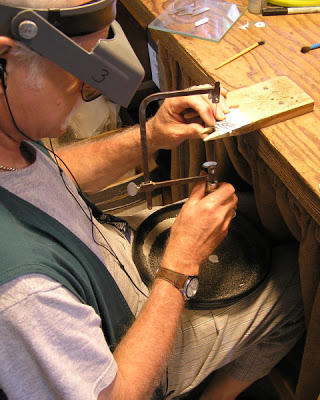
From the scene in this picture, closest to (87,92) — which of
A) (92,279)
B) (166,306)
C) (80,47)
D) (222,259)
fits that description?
(80,47)

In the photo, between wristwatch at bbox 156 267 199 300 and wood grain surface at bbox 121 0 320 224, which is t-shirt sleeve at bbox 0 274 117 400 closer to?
wristwatch at bbox 156 267 199 300

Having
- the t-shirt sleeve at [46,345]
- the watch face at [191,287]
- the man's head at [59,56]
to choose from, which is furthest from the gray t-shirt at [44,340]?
the watch face at [191,287]

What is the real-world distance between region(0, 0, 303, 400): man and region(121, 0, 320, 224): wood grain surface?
0.46 ft

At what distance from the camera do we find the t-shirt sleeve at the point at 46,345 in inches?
25.5

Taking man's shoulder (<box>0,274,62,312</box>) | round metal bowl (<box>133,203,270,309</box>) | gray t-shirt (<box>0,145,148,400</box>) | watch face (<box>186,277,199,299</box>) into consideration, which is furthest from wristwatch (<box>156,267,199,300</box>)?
man's shoulder (<box>0,274,62,312</box>)

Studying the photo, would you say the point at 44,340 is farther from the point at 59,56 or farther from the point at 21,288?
the point at 59,56

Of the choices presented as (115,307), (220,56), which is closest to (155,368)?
(115,307)

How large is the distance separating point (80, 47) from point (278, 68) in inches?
23.8

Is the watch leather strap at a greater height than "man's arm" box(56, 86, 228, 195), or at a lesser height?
lesser

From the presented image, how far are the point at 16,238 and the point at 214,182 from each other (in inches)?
22.9

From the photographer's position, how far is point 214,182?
1104 mm

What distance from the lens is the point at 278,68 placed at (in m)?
1.09

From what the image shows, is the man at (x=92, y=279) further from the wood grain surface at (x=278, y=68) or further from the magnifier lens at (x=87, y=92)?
the wood grain surface at (x=278, y=68)

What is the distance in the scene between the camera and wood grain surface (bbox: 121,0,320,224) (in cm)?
85
